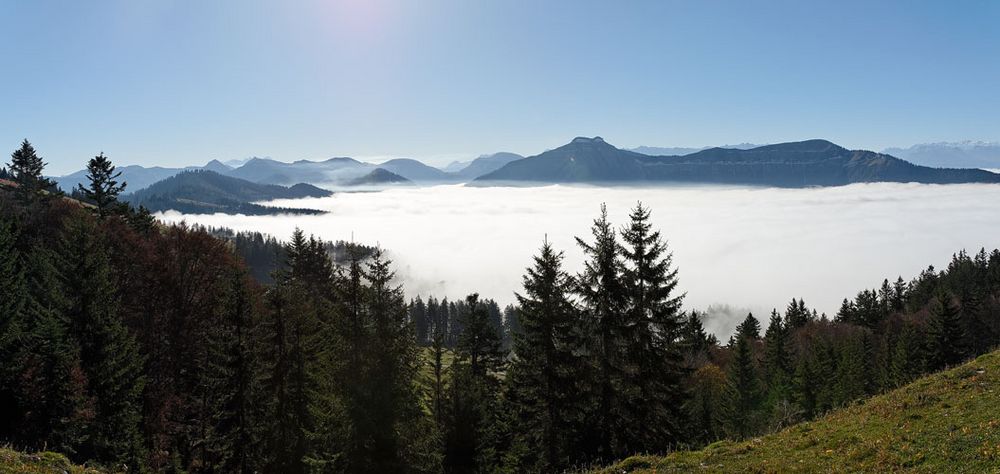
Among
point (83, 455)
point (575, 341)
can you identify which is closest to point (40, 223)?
point (83, 455)

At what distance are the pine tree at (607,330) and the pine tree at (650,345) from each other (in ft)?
1.24

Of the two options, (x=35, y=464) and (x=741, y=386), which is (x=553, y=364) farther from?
(x=741, y=386)

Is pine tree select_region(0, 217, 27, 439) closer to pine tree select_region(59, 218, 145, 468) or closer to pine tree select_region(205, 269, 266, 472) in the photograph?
pine tree select_region(59, 218, 145, 468)

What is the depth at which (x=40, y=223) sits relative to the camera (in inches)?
2520

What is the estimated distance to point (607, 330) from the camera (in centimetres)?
2691

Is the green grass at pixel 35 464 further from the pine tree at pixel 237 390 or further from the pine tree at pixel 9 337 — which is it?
the pine tree at pixel 9 337

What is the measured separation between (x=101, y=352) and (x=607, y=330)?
28860 mm

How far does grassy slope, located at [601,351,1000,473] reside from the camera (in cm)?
1445

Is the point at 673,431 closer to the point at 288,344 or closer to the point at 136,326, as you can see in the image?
the point at 288,344

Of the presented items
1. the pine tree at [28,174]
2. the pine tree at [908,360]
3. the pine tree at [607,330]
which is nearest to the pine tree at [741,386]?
the pine tree at [908,360]

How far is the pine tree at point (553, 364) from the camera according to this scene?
2681 cm

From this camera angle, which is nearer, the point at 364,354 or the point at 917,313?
the point at 364,354

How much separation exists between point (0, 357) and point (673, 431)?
122ft

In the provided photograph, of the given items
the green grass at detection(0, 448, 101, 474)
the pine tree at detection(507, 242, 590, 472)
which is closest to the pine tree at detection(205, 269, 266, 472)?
the green grass at detection(0, 448, 101, 474)
